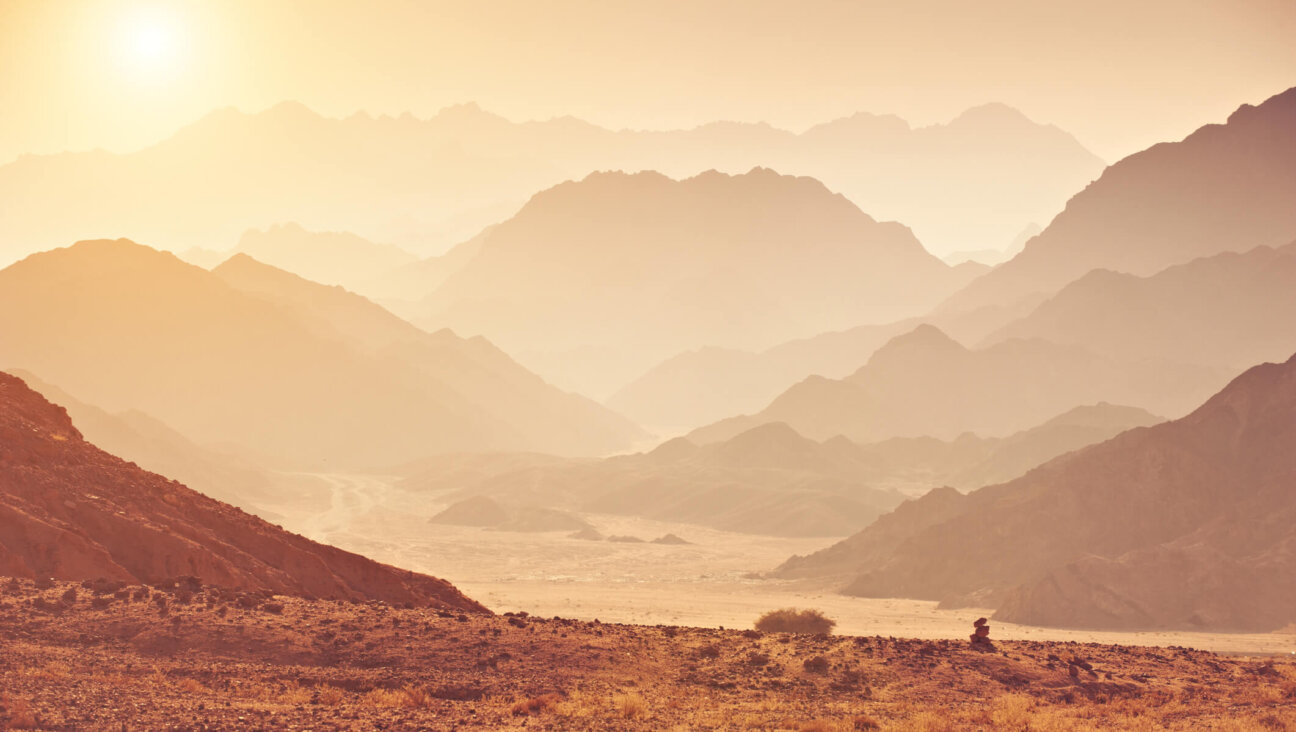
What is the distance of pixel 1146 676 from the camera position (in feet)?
97.8

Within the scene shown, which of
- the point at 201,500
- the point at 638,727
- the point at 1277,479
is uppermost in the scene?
the point at 1277,479

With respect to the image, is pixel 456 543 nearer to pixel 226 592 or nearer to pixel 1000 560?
pixel 1000 560

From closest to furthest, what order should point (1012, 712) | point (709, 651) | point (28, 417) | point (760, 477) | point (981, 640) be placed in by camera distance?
point (1012, 712) < point (709, 651) < point (981, 640) < point (28, 417) < point (760, 477)

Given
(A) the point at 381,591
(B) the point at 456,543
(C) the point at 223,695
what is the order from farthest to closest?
(B) the point at 456,543, (A) the point at 381,591, (C) the point at 223,695

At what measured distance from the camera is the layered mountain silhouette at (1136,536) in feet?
220

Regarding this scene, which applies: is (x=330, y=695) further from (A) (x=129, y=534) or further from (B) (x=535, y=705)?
(A) (x=129, y=534)

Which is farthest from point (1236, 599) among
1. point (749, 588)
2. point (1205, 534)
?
point (749, 588)

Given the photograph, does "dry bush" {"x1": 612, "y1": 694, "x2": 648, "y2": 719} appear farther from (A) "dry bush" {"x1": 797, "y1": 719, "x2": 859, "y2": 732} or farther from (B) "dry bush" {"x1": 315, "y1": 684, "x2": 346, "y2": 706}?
(B) "dry bush" {"x1": 315, "y1": 684, "x2": 346, "y2": 706}

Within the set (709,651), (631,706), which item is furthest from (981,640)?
(631,706)

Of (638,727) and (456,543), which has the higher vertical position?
(456,543)

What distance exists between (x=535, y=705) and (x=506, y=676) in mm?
2229

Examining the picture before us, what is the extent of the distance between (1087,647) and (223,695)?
84.3ft

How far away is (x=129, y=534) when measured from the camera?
32.4 metres

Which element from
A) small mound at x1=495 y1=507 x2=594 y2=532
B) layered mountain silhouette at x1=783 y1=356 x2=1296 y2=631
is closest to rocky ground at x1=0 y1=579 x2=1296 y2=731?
layered mountain silhouette at x1=783 y1=356 x2=1296 y2=631
